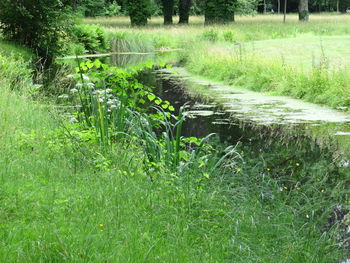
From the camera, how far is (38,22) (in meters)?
17.8

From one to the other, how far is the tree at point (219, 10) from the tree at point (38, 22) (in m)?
15.9

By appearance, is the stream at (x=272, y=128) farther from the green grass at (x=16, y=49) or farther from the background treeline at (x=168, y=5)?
the background treeline at (x=168, y=5)

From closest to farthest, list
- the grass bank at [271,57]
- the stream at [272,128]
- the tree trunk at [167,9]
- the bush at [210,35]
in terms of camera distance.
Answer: the stream at [272,128] < the grass bank at [271,57] < the bush at [210,35] < the tree trunk at [167,9]

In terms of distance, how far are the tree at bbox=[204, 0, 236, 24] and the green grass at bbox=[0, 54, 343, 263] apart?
28.1 meters

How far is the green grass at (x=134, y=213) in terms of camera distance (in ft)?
10.6


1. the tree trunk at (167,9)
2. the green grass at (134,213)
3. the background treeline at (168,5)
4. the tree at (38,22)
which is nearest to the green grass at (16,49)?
the tree at (38,22)

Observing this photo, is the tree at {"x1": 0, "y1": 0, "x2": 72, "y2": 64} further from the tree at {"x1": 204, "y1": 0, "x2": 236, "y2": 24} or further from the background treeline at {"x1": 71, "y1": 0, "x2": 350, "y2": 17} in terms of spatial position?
the tree at {"x1": 204, "y1": 0, "x2": 236, "y2": 24}

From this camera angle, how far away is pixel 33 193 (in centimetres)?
404

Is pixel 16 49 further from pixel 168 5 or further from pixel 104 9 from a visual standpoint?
pixel 104 9

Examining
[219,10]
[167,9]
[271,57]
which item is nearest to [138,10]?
[167,9]

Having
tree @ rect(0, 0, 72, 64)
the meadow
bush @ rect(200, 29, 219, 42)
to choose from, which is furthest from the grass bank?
the meadow

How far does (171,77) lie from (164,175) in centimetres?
1180

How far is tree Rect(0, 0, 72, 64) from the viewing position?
17703 millimetres

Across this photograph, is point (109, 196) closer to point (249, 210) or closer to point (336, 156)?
point (249, 210)
